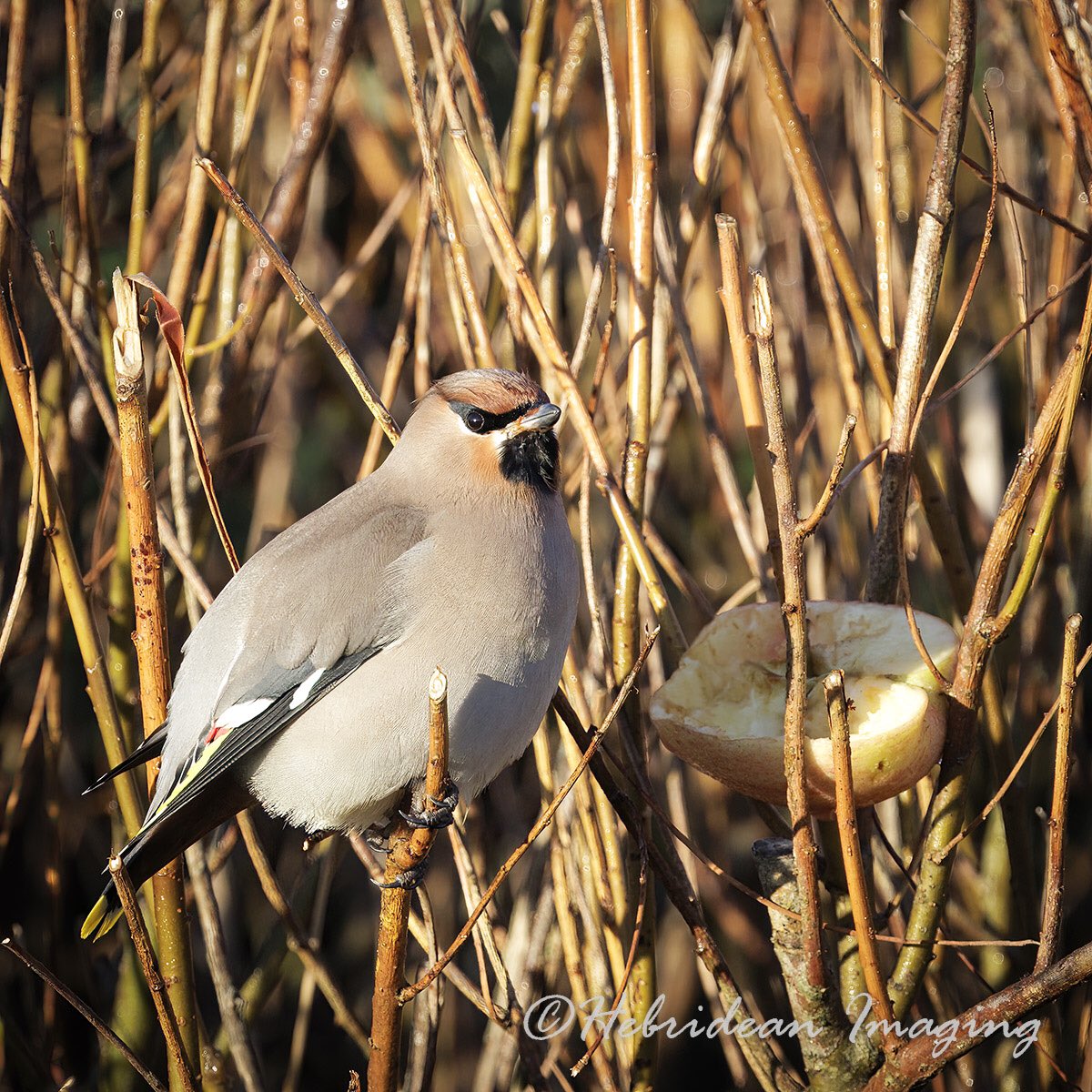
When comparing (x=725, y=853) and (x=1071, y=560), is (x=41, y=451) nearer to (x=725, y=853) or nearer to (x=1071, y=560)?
(x=1071, y=560)

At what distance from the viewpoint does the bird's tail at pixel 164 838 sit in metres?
1.90

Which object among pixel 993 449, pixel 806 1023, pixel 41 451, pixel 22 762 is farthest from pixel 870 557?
pixel 22 762

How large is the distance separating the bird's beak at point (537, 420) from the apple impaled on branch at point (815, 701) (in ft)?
1.45

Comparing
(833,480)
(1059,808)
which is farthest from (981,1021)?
(833,480)

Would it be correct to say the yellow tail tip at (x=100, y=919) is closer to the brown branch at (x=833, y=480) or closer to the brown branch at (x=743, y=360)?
the brown branch at (x=743, y=360)

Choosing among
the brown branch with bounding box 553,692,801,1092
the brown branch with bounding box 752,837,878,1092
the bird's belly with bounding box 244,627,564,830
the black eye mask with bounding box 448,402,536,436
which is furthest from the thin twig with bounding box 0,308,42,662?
the brown branch with bounding box 752,837,878,1092

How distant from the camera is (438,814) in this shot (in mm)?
1848

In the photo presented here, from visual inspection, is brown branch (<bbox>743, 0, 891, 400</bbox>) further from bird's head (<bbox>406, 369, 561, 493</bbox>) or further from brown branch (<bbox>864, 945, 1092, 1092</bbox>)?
brown branch (<bbox>864, 945, 1092, 1092</bbox>)

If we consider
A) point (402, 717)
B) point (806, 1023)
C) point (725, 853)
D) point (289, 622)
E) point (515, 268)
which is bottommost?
point (725, 853)

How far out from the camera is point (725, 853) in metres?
3.66

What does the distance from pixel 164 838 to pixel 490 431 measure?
2.88ft

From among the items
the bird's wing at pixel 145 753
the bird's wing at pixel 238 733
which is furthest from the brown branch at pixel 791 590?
the bird's wing at pixel 145 753

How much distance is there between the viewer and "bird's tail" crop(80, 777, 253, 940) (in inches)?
74.7

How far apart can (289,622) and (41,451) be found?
464 millimetres
